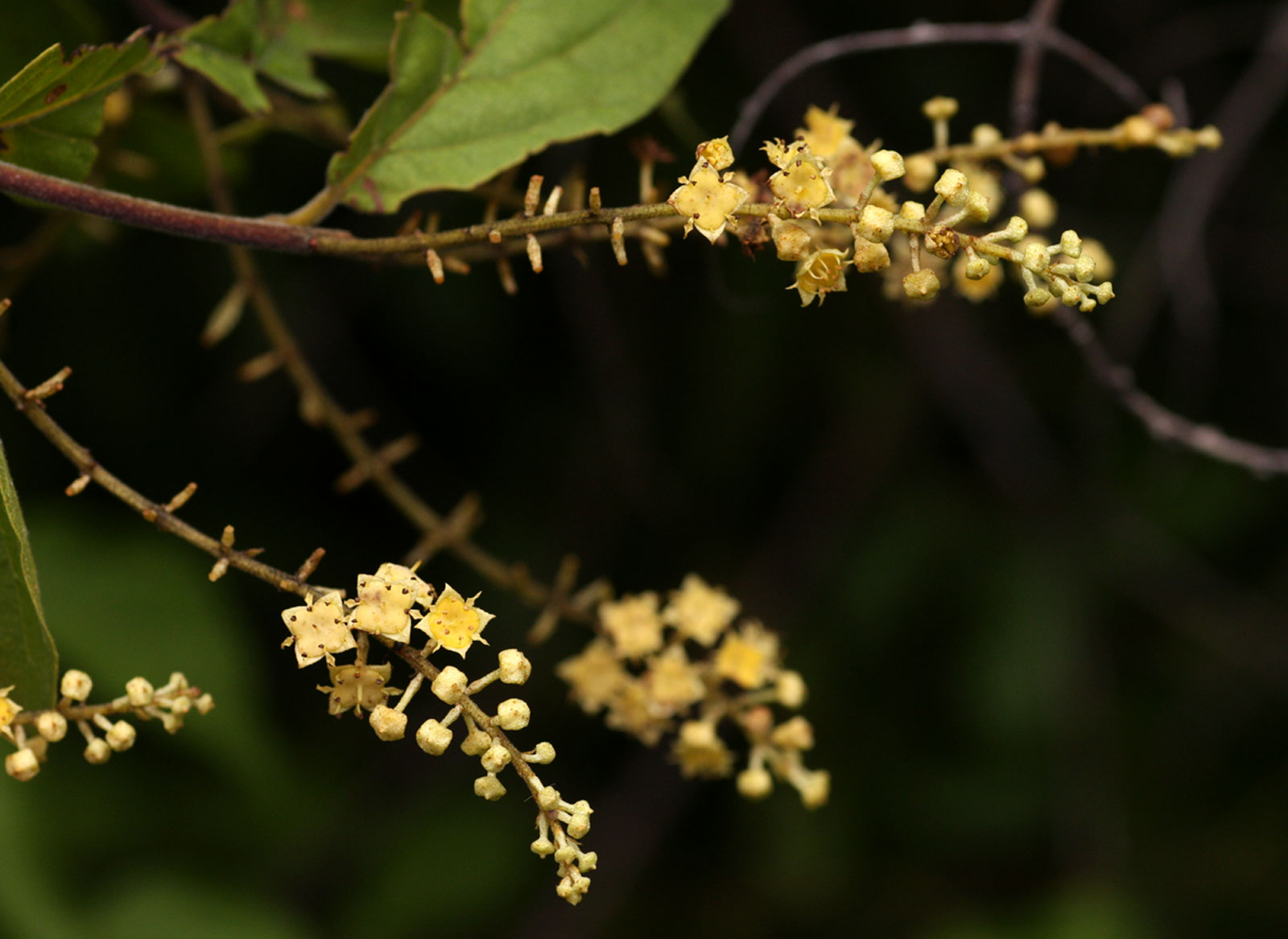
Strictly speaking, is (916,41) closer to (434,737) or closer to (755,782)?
(755,782)

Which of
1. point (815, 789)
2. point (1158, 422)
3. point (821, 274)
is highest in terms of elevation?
point (821, 274)

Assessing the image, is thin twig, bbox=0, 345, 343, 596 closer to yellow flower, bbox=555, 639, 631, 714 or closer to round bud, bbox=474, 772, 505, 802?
round bud, bbox=474, 772, 505, 802

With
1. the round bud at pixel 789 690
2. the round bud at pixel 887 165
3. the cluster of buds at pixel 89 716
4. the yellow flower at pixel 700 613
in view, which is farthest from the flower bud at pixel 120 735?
the round bud at pixel 887 165

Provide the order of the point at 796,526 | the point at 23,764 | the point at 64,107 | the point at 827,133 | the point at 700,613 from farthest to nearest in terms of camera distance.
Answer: the point at 796,526, the point at 700,613, the point at 827,133, the point at 64,107, the point at 23,764

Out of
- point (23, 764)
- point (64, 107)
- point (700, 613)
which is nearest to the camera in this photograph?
point (23, 764)

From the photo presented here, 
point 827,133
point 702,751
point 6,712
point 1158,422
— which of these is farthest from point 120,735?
point 1158,422

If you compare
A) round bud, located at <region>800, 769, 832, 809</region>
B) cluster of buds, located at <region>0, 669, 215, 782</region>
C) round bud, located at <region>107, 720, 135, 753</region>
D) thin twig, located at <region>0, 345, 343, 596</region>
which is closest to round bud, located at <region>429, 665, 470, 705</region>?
thin twig, located at <region>0, 345, 343, 596</region>

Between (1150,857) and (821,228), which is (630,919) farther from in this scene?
(821,228)
